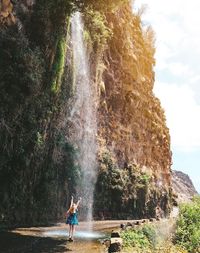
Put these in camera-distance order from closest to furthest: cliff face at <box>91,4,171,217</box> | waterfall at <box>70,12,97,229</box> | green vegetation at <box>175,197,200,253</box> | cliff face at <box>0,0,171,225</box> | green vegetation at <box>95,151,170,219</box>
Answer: green vegetation at <box>175,197,200,253</box>, cliff face at <box>0,0,171,225</box>, waterfall at <box>70,12,97,229</box>, green vegetation at <box>95,151,170,219</box>, cliff face at <box>91,4,171,217</box>

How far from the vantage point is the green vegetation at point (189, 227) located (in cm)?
1925

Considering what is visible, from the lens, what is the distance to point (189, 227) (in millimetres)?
20938

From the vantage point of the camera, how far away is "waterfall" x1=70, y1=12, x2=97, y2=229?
110ft

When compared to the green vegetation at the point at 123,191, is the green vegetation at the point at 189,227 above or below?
below

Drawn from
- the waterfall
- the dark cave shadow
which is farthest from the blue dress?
the waterfall

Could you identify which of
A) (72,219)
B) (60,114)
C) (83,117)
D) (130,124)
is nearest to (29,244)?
(72,219)

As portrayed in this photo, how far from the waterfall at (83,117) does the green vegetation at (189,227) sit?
11.8 metres

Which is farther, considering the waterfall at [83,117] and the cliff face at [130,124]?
the cliff face at [130,124]

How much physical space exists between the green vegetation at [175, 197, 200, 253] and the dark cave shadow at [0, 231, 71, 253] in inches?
200

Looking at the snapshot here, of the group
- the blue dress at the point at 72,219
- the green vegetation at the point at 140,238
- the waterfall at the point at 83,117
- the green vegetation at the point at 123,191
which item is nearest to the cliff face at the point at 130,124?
the green vegetation at the point at 123,191

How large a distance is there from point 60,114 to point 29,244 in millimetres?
14360

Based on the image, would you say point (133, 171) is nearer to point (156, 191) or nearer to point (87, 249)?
point (156, 191)

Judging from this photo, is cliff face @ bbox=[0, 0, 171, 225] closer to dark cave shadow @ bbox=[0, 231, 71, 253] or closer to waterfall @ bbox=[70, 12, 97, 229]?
waterfall @ bbox=[70, 12, 97, 229]

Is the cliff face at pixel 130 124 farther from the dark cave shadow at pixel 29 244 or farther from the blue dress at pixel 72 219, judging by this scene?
the dark cave shadow at pixel 29 244
